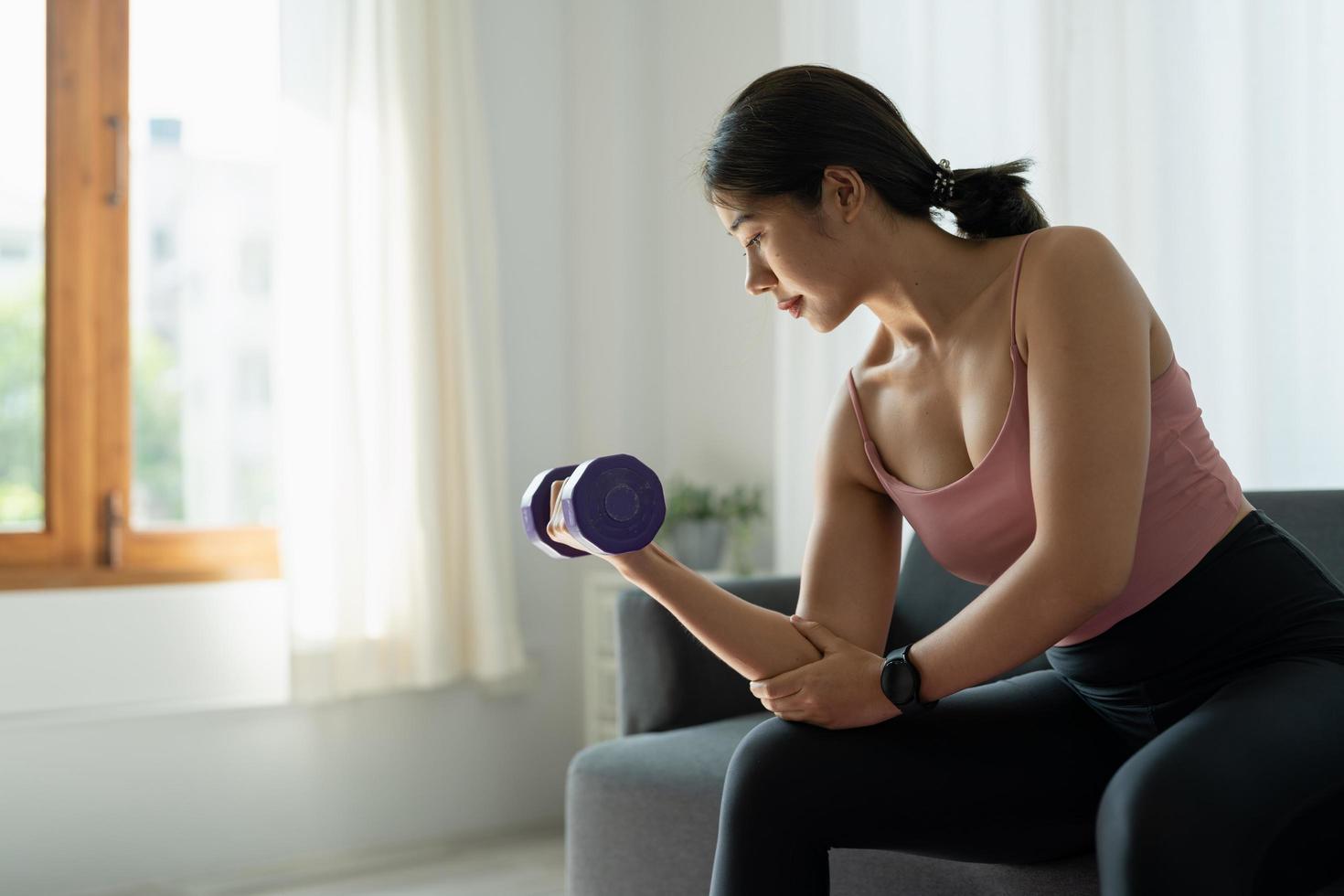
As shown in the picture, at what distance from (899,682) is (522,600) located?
2148mm

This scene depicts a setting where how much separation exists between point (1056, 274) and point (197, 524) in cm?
224

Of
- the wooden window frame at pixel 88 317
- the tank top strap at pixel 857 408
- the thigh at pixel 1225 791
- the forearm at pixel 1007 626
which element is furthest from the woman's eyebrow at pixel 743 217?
the wooden window frame at pixel 88 317

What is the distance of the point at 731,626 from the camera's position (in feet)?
4.10

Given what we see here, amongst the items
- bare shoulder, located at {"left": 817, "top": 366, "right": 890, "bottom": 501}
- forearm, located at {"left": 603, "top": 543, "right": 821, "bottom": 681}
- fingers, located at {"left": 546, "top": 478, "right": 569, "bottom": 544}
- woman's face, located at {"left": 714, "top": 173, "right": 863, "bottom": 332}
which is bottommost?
forearm, located at {"left": 603, "top": 543, "right": 821, "bottom": 681}

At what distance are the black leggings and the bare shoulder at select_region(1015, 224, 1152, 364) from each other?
244 mm

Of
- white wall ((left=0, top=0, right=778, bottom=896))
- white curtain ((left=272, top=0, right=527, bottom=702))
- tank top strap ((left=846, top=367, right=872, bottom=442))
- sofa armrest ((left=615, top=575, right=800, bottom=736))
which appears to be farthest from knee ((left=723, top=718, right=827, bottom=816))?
white curtain ((left=272, top=0, right=527, bottom=702))

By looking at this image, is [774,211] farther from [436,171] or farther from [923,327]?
[436,171]

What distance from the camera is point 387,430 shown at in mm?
2869

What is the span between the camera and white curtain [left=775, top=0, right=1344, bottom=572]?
78.6 inches

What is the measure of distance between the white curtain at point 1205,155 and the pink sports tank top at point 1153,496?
0.97 metres

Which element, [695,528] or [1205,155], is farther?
[695,528]

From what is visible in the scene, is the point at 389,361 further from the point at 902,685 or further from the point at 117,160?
the point at 902,685

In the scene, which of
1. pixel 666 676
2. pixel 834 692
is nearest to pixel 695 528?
pixel 666 676

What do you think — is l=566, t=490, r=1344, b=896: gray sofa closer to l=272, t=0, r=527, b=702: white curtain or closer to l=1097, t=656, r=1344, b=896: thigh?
l=1097, t=656, r=1344, b=896: thigh
